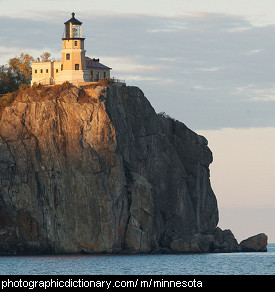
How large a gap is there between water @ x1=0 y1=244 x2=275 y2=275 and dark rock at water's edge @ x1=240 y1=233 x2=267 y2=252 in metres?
16.6

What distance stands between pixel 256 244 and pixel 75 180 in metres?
35.5

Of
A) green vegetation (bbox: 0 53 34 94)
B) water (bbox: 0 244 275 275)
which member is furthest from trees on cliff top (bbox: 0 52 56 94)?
water (bbox: 0 244 275 275)

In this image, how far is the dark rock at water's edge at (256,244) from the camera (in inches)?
5561

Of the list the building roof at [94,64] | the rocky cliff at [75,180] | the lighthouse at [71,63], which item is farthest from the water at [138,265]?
the building roof at [94,64]

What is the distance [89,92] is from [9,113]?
11.4m

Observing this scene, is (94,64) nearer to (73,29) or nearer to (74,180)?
(73,29)

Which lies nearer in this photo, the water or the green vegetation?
the water

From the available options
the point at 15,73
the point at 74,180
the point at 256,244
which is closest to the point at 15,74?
the point at 15,73

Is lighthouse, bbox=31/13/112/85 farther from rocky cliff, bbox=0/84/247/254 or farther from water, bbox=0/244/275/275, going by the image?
water, bbox=0/244/275/275

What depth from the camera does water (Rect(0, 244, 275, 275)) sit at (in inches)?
→ 3649

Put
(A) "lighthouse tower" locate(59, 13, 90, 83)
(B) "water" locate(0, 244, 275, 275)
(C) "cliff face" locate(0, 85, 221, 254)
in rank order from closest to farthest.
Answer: (B) "water" locate(0, 244, 275, 275)
(C) "cliff face" locate(0, 85, 221, 254)
(A) "lighthouse tower" locate(59, 13, 90, 83)

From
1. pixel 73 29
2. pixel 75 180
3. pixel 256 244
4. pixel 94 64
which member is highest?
pixel 73 29

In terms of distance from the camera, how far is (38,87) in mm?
129750

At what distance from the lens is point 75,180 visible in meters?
121
